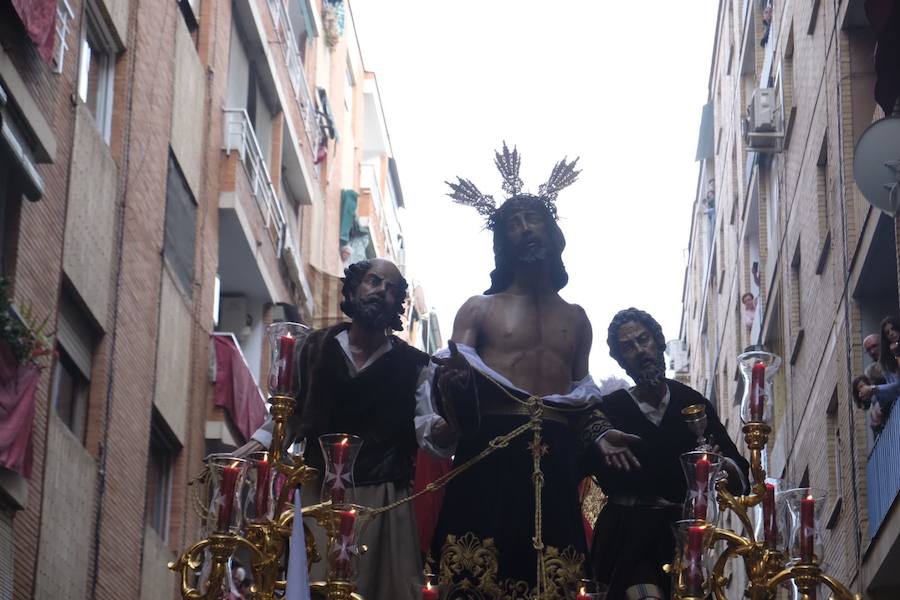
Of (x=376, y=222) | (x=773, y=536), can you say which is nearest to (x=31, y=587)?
(x=773, y=536)

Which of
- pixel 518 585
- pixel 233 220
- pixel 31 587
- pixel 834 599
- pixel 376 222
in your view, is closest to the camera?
pixel 834 599

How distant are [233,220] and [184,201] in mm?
2471

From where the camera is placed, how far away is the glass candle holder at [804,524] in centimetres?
921

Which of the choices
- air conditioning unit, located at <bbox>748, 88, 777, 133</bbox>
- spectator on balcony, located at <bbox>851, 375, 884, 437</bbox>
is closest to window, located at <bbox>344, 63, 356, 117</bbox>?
air conditioning unit, located at <bbox>748, 88, 777, 133</bbox>

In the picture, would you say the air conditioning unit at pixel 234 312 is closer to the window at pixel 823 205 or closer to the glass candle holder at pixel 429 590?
the window at pixel 823 205

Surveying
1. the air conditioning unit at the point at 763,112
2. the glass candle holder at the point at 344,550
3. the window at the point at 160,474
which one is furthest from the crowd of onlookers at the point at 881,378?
the air conditioning unit at the point at 763,112

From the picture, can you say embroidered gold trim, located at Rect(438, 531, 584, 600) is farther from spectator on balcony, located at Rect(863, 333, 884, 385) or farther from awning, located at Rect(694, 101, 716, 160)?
awning, located at Rect(694, 101, 716, 160)

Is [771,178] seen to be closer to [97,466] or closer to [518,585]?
[97,466]

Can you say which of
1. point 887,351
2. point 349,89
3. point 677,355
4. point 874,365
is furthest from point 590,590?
point 677,355

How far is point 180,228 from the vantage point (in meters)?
25.7

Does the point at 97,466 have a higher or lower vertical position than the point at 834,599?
higher

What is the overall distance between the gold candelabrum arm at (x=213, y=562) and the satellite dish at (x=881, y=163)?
9.44 meters

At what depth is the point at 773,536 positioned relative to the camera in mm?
9445

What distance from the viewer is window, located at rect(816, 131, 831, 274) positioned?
2406cm
